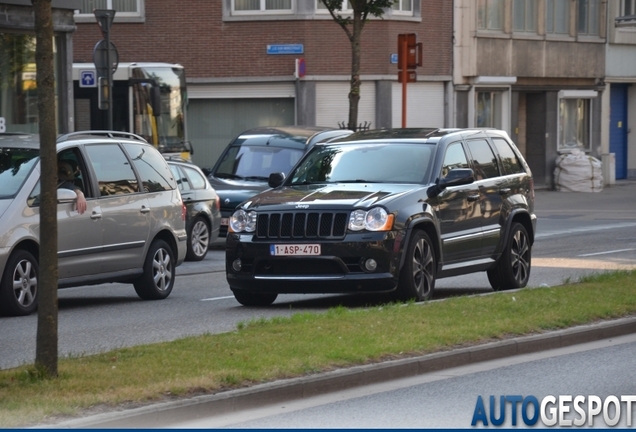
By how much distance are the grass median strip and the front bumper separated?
0.65m

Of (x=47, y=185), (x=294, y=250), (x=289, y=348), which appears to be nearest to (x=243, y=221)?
(x=294, y=250)

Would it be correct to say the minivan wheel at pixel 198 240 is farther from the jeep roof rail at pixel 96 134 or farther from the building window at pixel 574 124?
the building window at pixel 574 124

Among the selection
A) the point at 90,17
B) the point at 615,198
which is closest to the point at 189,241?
the point at 90,17

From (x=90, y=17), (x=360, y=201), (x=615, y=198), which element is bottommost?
(x=615, y=198)

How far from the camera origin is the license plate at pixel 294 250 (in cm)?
1259

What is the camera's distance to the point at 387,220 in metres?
12.5

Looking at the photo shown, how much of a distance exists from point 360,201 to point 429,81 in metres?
25.0

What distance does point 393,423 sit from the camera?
7473 mm

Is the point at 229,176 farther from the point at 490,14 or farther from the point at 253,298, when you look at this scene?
the point at 490,14

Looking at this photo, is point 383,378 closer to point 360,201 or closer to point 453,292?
point 360,201

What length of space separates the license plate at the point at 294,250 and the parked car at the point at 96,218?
76.8 inches

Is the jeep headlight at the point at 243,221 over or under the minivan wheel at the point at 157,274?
over

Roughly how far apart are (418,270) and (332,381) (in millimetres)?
4648
